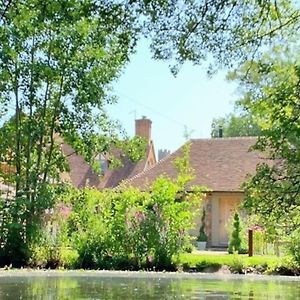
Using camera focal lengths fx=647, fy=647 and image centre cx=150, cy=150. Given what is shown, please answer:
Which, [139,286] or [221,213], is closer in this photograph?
[139,286]

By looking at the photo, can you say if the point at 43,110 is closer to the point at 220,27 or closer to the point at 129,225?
the point at 129,225

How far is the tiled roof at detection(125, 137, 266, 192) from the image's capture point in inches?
1121

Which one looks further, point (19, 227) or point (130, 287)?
point (19, 227)

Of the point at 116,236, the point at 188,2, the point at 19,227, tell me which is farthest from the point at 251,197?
the point at 19,227

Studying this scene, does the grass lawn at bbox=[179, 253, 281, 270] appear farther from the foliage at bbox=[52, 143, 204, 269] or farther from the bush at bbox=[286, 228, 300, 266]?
the bush at bbox=[286, 228, 300, 266]

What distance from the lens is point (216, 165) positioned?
29922mm

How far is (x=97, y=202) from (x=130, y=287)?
623 cm

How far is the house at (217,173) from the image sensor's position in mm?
27703

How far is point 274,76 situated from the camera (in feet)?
31.9

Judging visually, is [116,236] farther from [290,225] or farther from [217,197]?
[217,197]

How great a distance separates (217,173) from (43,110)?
1236cm

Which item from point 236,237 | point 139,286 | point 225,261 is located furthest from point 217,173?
point 139,286

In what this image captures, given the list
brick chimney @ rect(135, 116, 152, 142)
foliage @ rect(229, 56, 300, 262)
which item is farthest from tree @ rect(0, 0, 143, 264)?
brick chimney @ rect(135, 116, 152, 142)

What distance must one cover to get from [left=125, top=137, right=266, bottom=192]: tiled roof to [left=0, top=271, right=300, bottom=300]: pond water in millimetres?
13013
